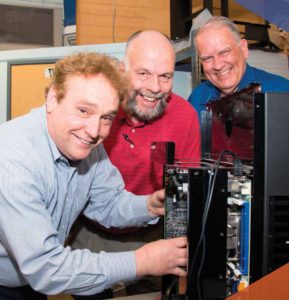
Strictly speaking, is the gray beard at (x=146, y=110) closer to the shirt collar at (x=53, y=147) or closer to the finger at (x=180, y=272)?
the shirt collar at (x=53, y=147)

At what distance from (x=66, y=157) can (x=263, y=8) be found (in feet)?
4.09

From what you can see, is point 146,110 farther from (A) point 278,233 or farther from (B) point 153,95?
(A) point 278,233

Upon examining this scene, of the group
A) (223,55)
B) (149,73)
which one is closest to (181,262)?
(149,73)

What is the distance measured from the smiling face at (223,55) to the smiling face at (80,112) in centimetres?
75

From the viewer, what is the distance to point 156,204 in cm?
120

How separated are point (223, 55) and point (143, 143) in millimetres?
505

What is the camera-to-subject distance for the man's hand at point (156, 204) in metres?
1.18

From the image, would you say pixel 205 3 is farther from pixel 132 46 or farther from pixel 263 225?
pixel 263 225

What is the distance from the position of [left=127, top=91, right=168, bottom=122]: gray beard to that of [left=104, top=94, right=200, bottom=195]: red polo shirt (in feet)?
0.09

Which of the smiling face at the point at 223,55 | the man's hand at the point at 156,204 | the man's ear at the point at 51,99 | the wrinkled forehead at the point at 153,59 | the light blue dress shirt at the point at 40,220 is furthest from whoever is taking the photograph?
the smiling face at the point at 223,55

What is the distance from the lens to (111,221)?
1.32 metres

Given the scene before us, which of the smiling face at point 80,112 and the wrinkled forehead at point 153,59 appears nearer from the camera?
the smiling face at point 80,112

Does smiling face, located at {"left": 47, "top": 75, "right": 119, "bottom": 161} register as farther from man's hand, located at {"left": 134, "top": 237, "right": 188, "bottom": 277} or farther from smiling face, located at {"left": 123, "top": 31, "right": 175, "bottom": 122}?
smiling face, located at {"left": 123, "top": 31, "right": 175, "bottom": 122}

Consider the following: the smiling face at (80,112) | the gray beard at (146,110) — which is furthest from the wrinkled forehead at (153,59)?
the smiling face at (80,112)
